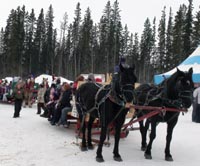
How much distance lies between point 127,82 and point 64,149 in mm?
2531

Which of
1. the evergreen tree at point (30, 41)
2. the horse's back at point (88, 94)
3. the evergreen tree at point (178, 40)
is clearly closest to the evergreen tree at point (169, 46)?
the evergreen tree at point (178, 40)

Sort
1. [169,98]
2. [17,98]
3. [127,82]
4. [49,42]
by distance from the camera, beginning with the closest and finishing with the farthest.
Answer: [127,82] < [169,98] < [17,98] < [49,42]

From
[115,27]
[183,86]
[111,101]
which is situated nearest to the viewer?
[183,86]

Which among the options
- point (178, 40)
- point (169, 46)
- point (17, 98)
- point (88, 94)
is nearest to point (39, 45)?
point (169, 46)

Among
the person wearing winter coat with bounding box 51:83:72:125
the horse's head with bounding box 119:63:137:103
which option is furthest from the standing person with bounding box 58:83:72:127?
the horse's head with bounding box 119:63:137:103

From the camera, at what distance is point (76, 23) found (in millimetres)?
64500

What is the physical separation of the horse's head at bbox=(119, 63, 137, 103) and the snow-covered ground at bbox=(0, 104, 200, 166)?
139cm

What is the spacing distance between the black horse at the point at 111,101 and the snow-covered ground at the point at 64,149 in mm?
474

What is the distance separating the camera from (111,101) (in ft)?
23.8

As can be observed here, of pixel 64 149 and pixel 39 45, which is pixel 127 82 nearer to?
pixel 64 149

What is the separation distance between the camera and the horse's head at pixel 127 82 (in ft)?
22.0

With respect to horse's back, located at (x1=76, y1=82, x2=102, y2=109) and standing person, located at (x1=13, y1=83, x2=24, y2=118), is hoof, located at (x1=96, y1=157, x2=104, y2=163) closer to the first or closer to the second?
horse's back, located at (x1=76, y1=82, x2=102, y2=109)

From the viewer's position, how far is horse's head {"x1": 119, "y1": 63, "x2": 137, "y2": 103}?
6699 millimetres

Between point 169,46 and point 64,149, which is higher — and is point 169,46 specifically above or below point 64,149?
above
